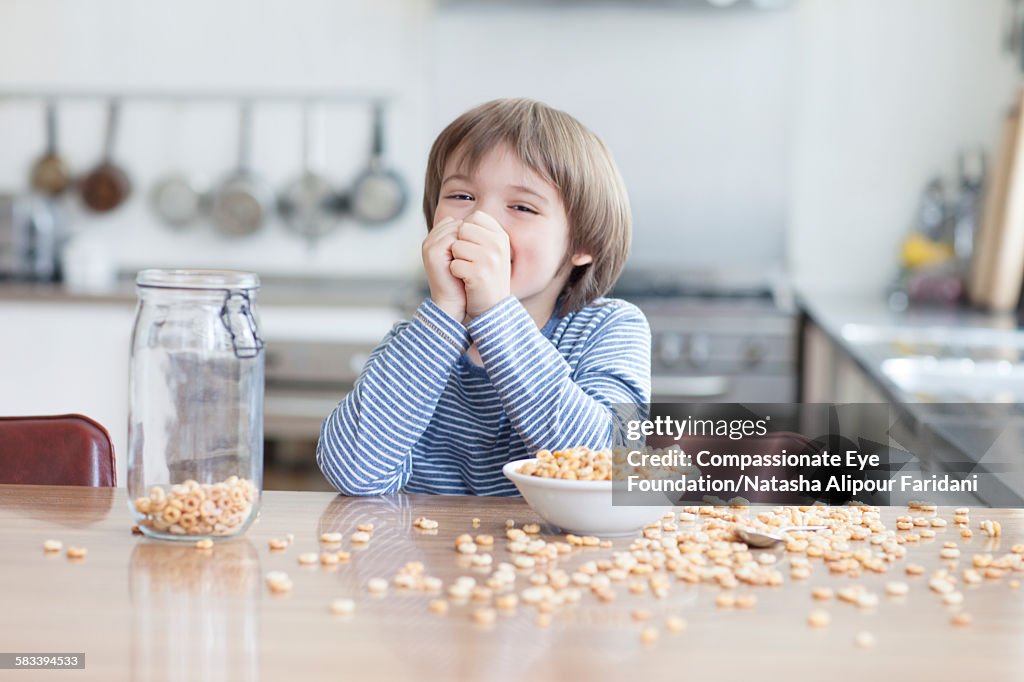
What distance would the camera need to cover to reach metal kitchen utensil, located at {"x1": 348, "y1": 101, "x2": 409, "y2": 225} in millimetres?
3928

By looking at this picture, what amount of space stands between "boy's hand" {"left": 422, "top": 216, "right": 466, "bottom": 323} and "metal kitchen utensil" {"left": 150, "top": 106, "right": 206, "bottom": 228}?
2.88m

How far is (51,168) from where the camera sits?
158 inches

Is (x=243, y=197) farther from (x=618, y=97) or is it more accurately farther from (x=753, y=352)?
(x=753, y=352)

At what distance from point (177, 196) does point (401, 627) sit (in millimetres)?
3456

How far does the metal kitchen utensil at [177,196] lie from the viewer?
3.97m

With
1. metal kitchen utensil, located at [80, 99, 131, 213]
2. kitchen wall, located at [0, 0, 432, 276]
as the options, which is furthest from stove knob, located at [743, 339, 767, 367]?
metal kitchen utensil, located at [80, 99, 131, 213]

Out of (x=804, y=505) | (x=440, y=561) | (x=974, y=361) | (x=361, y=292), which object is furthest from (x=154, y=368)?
(x=361, y=292)

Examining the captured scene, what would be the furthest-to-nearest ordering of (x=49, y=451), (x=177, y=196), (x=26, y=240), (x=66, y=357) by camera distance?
(x=177, y=196)
(x=26, y=240)
(x=66, y=357)
(x=49, y=451)

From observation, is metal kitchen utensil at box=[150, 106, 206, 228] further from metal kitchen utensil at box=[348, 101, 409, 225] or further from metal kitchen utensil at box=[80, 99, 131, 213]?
metal kitchen utensil at box=[348, 101, 409, 225]

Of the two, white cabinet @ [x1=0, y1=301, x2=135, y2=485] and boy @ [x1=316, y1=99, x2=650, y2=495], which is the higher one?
boy @ [x1=316, y1=99, x2=650, y2=495]

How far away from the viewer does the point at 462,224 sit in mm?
1310

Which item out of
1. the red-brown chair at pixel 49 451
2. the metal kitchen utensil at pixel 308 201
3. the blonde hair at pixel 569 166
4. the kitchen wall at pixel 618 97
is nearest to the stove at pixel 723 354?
the kitchen wall at pixel 618 97

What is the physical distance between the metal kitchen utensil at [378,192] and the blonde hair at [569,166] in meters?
2.36

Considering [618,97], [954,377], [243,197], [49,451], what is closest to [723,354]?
[618,97]
